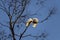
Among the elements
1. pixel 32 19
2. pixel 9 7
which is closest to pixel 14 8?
pixel 9 7

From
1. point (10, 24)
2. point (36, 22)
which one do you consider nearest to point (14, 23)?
point (10, 24)

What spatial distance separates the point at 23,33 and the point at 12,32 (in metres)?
0.49

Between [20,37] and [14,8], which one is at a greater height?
[14,8]

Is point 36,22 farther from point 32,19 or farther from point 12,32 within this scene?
point 12,32

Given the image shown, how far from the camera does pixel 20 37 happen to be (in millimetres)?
12602

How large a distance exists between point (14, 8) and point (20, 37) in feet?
4.28

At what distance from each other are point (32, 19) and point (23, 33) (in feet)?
2.57

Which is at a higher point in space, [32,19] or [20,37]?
[32,19]

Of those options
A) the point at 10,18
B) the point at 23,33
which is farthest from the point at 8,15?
the point at 23,33

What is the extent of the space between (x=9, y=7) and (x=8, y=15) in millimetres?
361

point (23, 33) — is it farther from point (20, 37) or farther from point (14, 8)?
point (14, 8)

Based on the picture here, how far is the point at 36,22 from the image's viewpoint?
12.3 metres

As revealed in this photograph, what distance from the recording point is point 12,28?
12.6 metres

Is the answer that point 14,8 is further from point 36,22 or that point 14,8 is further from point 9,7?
point 36,22
